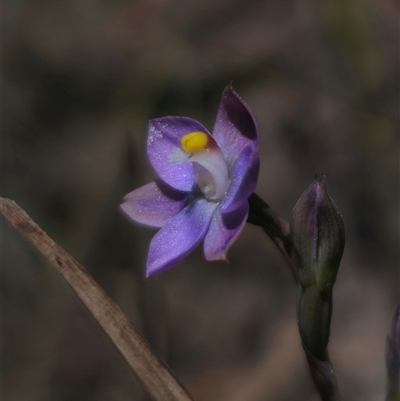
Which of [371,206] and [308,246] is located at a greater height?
[308,246]

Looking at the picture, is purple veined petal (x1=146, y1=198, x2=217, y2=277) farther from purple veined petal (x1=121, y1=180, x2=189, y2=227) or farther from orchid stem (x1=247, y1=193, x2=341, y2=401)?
orchid stem (x1=247, y1=193, x2=341, y2=401)

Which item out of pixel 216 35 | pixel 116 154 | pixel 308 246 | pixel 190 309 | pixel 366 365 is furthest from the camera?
pixel 216 35

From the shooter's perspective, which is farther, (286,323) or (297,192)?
(297,192)

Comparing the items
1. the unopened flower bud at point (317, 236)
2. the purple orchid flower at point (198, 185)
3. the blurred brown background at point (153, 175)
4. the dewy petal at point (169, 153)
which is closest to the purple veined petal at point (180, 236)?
the purple orchid flower at point (198, 185)

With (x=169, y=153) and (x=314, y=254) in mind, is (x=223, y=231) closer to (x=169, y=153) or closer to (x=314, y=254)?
(x=314, y=254)

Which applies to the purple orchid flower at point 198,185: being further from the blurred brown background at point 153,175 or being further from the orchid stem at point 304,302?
the blurred brown background at point 153,175

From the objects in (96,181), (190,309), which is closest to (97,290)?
(190,309)

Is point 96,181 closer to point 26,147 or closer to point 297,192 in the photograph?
point 26,147
